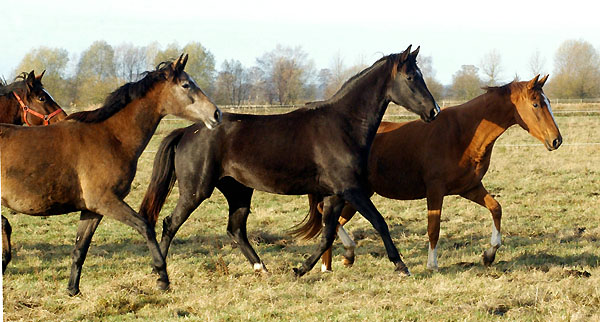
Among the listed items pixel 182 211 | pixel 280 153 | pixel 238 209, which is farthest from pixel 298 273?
pixel 182 211

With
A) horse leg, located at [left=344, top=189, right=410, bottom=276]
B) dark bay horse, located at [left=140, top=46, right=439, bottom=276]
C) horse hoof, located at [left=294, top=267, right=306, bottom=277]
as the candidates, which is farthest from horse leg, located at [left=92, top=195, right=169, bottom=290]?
horse leg, located at [left=344, top=189, right=410, bottom=276]

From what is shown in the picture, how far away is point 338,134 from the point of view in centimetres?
596

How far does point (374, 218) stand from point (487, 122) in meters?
1.95

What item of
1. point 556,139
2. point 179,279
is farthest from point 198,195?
point 556,139

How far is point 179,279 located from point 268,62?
4519 centimetres

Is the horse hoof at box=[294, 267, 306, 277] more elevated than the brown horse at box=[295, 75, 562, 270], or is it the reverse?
the brown horse at box=[295, 75, 562, 270]

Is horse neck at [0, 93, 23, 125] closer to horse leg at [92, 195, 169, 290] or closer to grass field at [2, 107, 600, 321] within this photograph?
grass field at [2, 107, 600, 321]

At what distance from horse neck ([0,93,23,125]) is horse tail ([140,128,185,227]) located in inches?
76.0

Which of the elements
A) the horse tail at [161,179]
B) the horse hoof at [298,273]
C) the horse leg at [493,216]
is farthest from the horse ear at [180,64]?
the horse leg at [493,216]

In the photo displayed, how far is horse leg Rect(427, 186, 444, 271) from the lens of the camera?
21.6 feet

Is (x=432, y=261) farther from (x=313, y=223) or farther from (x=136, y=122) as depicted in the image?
(x=136, y=122)

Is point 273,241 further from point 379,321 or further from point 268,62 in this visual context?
point 268,62

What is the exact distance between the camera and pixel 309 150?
5.94 meters

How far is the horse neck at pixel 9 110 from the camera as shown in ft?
23.0
